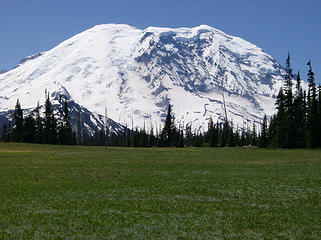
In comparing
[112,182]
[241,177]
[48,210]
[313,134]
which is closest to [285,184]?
[241,177]

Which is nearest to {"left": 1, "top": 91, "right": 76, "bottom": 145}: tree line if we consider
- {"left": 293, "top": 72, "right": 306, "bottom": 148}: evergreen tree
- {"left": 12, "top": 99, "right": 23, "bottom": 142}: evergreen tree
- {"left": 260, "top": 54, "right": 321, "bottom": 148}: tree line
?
{"left": 12, "top": 99, "right": 23, "bottom": 142}: evergreen tree

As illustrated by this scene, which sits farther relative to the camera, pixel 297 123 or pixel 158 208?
pixel 297 123

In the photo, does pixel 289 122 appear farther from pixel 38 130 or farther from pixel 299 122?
pixel 38 130

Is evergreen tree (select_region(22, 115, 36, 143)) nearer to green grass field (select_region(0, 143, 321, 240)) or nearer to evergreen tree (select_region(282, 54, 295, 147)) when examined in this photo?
evergreen tree (select_region(282, 54, 295, 147))

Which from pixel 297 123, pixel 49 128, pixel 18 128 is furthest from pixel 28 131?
pixel 297 123

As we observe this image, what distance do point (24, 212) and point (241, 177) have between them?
56.6 ft

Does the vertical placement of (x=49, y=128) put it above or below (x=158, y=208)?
above

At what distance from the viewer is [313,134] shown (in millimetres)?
79312

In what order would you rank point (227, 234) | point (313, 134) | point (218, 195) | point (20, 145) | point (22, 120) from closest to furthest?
point (227, 234)
point (218, 195)
point (313, 134)
point (20, 145)
point (22, 120)

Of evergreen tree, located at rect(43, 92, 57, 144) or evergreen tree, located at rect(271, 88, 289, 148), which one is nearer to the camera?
evergreen tree, located at rect(271, 88, 289, 148)

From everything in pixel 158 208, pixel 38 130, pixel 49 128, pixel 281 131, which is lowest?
pixel 158 208

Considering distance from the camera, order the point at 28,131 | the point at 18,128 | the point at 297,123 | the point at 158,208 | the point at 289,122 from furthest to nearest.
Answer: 1. the point at 18,128
2. the point at 28,131
3. the point at 297,123
4. the point at 289,122
5. the point at 158,208

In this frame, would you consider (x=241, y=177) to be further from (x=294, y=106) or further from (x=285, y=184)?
(x=294, y=106)

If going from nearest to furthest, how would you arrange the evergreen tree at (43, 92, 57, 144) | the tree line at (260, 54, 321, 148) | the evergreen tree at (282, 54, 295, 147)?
the tree line at (260, 54, 321, 148) → the evergreen tree at (282, 54, 295, 147) → the evergreen tree at (43, 92, 57, 144)
